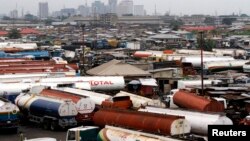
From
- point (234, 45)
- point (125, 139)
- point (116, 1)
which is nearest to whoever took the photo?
point (125, 139)

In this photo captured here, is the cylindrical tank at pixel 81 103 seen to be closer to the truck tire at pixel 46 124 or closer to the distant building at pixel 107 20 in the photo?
the truck tire at pixel 46 124

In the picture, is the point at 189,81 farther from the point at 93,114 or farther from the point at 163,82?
the point at 93,114

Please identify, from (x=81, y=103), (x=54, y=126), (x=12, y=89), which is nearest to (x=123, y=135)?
(x=81, y=103)

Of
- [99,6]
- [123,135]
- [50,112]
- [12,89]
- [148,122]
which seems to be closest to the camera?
[123,135]

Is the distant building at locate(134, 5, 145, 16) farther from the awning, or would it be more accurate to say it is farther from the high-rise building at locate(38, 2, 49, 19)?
the awning

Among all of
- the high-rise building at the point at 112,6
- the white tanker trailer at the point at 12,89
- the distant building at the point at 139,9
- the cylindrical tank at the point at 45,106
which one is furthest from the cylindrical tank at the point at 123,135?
the distant building at the point at 139,9

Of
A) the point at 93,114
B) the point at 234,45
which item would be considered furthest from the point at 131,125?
the point at 234,45

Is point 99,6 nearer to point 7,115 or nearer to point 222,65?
point 222,65
